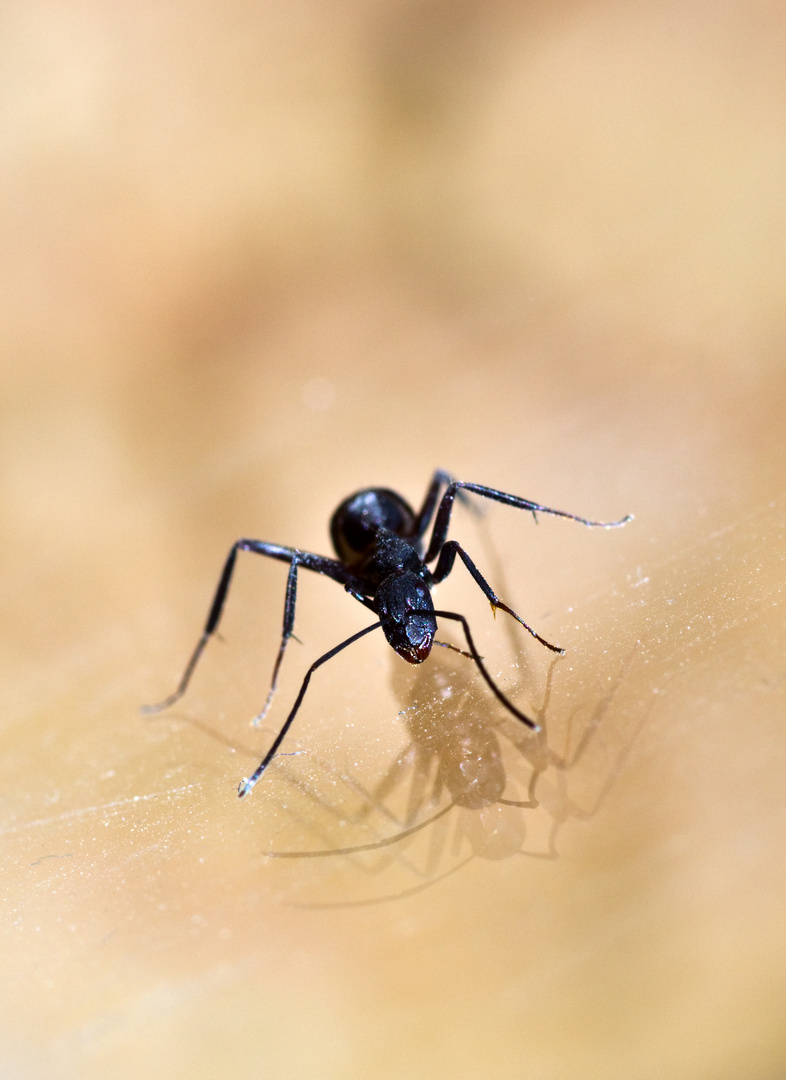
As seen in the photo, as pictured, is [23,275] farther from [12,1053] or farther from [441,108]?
[12,1053]

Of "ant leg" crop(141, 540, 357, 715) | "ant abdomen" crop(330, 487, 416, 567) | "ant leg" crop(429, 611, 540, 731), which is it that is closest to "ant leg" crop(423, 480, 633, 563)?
"ant abdomen" crop(330, 487, 416, 567)

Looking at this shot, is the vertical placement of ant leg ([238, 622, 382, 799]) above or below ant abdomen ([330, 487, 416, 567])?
below

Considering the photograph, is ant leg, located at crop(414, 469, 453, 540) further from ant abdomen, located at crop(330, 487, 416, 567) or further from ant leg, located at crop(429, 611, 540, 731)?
ant leg, located at crop(429, 611, 540, 731)

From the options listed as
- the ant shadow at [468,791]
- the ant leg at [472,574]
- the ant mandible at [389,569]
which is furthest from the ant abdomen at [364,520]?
the ant shadow at [468,791]

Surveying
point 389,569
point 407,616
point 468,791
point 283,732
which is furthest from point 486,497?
point 468,791

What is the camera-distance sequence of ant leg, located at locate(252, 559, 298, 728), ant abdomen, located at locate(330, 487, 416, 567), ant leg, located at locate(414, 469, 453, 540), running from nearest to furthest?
1. ant leg, located at locate(252, 559, 298, 728)
2. ant abdomen, located at locate(330, 487, 416, 567)
3. ant leg, located at locate(414, 469, 453, 540)

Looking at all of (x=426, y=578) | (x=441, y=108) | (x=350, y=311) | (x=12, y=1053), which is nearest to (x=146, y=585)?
(x=426, y=578)
